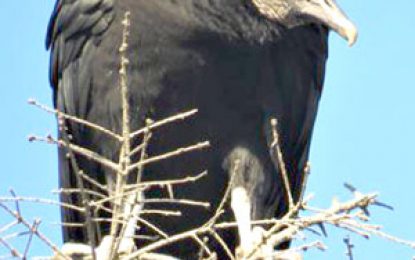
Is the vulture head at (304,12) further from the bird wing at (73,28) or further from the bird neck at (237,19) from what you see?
the bird wing at (73,28)

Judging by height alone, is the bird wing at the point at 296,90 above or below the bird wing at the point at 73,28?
below

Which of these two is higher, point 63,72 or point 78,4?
point 78,4

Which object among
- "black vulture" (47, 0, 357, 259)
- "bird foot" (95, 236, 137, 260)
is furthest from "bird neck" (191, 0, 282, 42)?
"bird foot" (95, 236, 137, 260)

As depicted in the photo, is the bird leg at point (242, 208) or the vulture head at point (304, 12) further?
the bird leg at point (242, 208)

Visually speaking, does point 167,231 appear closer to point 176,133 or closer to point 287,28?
point 176,133

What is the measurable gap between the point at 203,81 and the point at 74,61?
2.64 feet

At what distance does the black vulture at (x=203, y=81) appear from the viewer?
685 cm

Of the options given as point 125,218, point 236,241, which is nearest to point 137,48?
point 236,241

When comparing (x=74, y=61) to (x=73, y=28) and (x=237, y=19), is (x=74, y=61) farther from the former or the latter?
(x=237, y=19)

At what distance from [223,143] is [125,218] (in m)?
2.11

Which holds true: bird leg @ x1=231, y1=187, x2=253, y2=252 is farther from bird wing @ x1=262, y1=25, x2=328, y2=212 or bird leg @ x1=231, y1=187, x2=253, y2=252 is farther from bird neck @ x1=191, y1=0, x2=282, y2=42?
bird neck @ x1=191, y1=0, x2=282, y2=42

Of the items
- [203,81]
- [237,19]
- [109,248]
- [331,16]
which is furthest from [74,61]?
[109,248]

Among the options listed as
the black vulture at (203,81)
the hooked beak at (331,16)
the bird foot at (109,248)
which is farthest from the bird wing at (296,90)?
the bird foot at (109,248)

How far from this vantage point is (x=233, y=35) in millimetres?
6891
